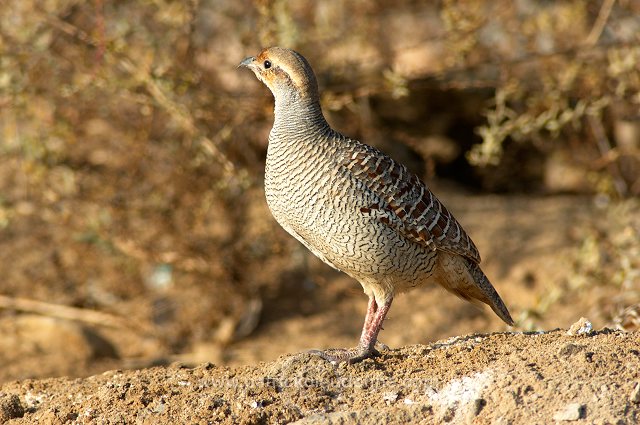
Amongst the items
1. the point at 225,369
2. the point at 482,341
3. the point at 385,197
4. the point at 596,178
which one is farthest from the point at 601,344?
the point at 596,178

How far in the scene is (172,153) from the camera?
8.39 m

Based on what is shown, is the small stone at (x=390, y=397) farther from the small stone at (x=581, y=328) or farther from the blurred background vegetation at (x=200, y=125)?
the blurred background vegetation at (x=200, y=125)

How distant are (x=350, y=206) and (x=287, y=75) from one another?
935mm

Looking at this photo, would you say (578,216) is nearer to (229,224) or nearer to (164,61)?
(229,224)

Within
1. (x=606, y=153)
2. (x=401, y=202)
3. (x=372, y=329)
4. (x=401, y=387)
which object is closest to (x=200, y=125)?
(x=401, y=202)

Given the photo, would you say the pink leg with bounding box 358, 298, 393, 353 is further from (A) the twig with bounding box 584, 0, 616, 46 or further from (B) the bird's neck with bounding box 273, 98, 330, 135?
(A) the twig with bounding box 584, 0, 616, 46

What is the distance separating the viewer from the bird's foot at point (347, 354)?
15.7 feet

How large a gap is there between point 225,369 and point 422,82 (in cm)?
485

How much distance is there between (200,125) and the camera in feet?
25.8

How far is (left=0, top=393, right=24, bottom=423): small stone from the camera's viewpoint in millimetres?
4625

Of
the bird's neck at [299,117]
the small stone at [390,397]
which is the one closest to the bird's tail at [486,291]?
the bird's neck at [299,117]

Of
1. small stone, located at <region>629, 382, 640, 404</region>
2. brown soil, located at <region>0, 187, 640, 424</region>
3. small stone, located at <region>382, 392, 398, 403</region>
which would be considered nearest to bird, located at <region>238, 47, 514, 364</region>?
brown soil, located at <region>0, 187, 640, 424</region>

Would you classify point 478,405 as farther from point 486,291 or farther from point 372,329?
point 486,291

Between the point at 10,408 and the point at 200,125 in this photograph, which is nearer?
the point at 10,408
